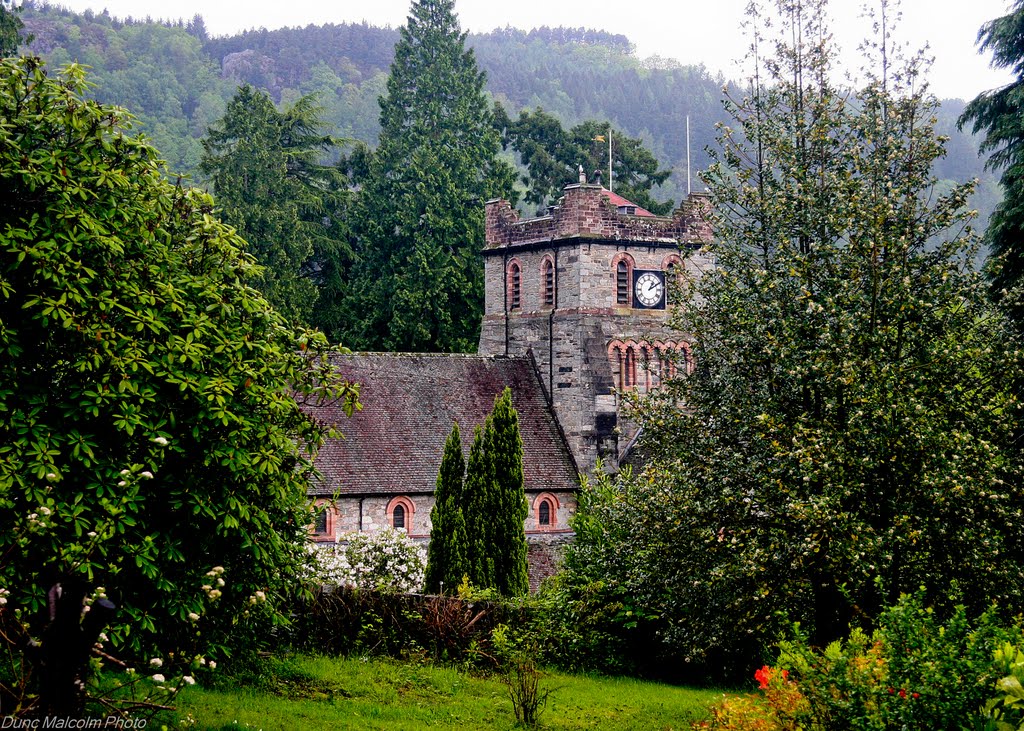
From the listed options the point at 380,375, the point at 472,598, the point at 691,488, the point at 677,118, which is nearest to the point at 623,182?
the point at 380,375

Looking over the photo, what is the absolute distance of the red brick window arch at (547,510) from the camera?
1441 inches

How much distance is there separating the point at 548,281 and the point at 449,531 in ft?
45.2

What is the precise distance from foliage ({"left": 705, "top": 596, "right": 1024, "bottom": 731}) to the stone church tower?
25.3 metres

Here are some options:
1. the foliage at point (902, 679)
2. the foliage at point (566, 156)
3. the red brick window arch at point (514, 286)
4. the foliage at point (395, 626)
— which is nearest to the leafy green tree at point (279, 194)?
the foliage at point (566, 156)

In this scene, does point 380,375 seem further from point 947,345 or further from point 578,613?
point 947,345

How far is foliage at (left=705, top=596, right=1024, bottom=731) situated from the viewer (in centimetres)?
970

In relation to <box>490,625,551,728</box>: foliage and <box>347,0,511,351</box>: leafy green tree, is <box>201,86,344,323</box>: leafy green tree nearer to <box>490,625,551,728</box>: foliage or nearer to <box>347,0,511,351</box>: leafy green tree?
<box>347,0,511,351</box>: leafy green tree

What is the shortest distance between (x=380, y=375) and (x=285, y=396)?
2212cm

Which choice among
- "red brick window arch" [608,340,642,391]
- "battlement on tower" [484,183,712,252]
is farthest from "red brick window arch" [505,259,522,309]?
"red brick window arch" [608,340,642,391]

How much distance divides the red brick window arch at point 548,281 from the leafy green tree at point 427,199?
10011 mm

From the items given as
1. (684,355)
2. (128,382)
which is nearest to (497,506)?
(684,355)

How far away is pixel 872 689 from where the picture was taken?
404 inches

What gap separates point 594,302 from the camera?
3806cm

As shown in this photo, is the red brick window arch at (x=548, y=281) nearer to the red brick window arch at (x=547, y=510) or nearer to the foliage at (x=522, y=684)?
the red brick window arch at (x=547, y=510)
